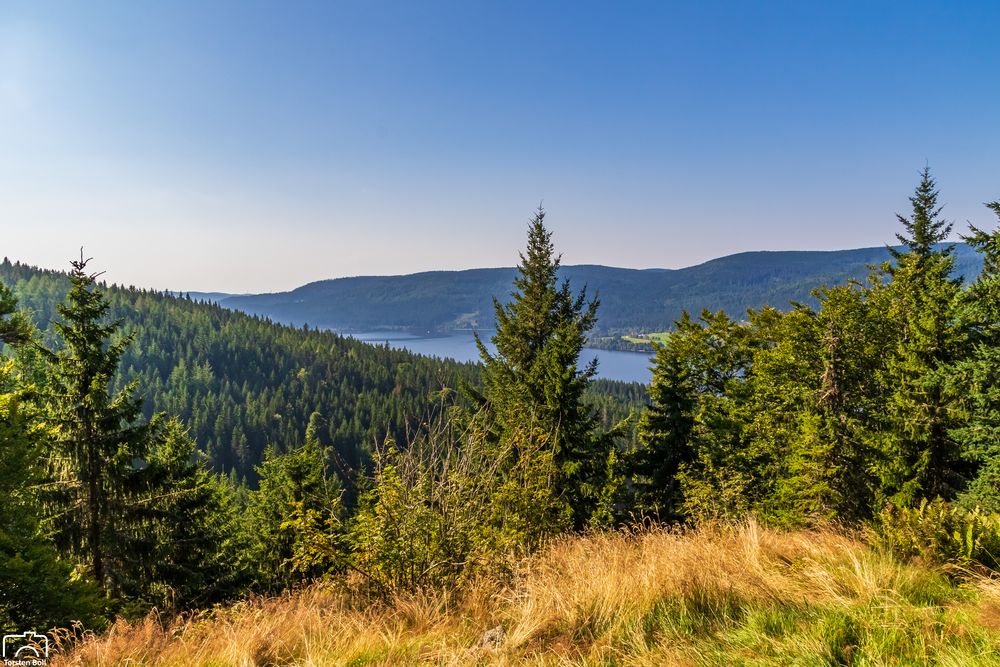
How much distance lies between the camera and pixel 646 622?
363cm

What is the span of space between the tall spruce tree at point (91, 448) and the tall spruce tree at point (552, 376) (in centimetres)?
1017

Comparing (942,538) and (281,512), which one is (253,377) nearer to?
(281,512)

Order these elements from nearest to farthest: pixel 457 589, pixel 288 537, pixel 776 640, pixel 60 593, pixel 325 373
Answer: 1. pixel 776 640
2. pixel 457 589
3. pixel 60 593
4. pixel 288 537
5. pixel 325 373

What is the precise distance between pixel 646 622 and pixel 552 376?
38.8 ft

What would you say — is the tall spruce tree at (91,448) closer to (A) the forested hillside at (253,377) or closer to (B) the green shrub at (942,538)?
(B) the green shrub at (942,538)

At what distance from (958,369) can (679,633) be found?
1465 centimetres

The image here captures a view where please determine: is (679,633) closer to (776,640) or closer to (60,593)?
(776,640)

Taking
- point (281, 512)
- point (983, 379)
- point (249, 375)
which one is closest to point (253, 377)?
point (249, 375)

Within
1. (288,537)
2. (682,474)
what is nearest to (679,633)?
(682,474)

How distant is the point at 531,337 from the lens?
60.1 ft

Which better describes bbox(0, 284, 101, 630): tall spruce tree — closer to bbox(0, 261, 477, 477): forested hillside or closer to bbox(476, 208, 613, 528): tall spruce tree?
bbox(476, 208, 613, 528): tall spruce tree

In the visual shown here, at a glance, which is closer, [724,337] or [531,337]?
[531,337]
